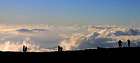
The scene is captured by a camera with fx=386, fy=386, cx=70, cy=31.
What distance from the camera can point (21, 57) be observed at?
4775cm

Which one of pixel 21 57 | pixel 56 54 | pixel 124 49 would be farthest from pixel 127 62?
pixel 21 57

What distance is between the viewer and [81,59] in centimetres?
4650

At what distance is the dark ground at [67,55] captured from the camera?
4534 centimetres

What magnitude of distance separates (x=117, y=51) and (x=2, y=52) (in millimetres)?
14223

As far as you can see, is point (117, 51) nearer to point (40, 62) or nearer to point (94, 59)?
point (94, 59)

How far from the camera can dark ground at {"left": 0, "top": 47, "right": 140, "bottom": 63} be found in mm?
45344

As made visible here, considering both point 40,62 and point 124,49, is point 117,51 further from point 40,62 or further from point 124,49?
point 40,62

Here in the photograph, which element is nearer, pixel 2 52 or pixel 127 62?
pixel 127 62

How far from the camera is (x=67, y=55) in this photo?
153 feet

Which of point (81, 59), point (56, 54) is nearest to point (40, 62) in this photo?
point (56, 54)

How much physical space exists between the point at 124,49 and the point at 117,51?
86 centimetres

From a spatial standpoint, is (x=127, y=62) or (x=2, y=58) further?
(x=2, y=58)

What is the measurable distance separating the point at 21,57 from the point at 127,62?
13.0 meters

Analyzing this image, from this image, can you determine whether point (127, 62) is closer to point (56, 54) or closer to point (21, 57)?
point (56, 54)
